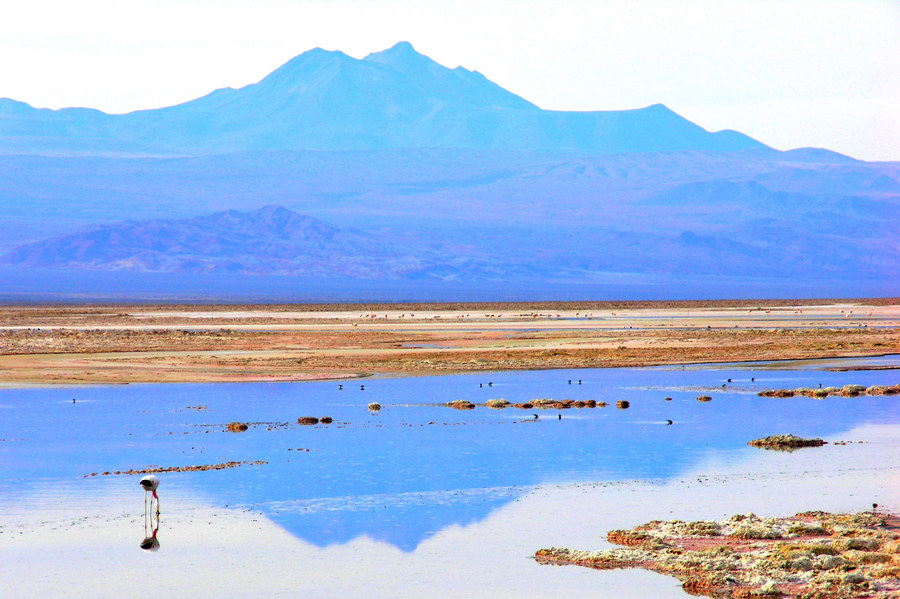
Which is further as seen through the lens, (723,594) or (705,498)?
(705,498)

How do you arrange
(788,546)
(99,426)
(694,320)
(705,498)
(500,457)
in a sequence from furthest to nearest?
(694,320)
(99,426)
(500,457)
(705,498)
(788,546)

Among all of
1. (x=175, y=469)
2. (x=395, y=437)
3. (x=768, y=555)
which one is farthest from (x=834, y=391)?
(x=768, y=555)

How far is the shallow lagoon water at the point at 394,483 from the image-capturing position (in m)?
18.2

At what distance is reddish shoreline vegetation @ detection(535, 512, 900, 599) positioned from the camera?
1669cm

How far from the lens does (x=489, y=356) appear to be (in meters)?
56.2

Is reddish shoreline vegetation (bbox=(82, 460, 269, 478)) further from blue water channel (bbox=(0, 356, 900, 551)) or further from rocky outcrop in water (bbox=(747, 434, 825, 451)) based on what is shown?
rocky outcrop in water (bbox=(747, 434, 825, 451))

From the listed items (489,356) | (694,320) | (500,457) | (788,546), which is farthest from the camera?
(694,320)

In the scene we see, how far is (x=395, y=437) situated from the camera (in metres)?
31.5

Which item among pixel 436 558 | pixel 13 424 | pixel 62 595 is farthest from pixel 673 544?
pixel 13 424

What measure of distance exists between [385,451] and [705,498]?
8.93 metres

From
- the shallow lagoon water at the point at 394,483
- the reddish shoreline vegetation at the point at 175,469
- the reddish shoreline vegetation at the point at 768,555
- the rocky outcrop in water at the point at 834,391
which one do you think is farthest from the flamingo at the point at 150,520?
the rocky outcrop in water at the point at 834,391

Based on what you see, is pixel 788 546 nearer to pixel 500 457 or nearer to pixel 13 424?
pixel 500 457

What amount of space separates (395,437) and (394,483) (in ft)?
21.9

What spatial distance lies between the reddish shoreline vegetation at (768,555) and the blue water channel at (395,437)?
3.55 m
